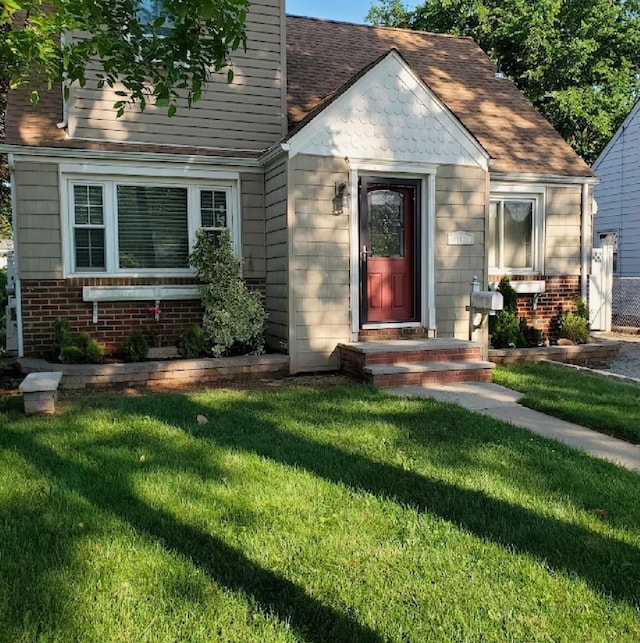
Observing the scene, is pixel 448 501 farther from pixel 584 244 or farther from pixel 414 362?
pixel 584 244

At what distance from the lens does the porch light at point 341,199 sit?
8.38 metres

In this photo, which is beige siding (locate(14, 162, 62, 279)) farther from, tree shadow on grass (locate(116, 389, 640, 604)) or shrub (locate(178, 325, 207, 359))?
tree shadow on grass (locate(116, 389, 640, 604))

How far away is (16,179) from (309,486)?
633 cm

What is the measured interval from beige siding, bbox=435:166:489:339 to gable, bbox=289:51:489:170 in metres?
0.35

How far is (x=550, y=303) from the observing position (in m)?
11.0

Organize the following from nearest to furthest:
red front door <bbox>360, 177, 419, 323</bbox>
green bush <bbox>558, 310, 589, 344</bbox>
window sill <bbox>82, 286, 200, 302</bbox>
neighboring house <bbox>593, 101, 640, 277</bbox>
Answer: window sill <bbox>82, 286, 200, 302</bbox>
red front door <bbox>360, 177, 419, 323</bbox>
green bush <bbox>558, 310, 589, 344</bbox>
neighboring house <bbox>593, 101, 640, 277</bbox>

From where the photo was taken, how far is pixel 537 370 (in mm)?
8625

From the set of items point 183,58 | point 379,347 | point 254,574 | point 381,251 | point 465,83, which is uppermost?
point 465,83

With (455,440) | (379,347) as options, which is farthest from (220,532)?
(379,347)

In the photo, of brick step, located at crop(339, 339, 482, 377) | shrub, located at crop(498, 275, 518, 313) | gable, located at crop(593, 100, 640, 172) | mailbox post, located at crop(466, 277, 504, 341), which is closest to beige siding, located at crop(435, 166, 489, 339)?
mailbox post, located at crop(466, 277, 504, 341)

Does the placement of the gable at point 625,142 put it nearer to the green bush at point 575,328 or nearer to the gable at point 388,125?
the green bush at point 575,328

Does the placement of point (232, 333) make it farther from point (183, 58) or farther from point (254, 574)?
point (254, 574)

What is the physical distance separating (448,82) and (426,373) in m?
6.79

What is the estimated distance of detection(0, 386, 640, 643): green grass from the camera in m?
2.57
